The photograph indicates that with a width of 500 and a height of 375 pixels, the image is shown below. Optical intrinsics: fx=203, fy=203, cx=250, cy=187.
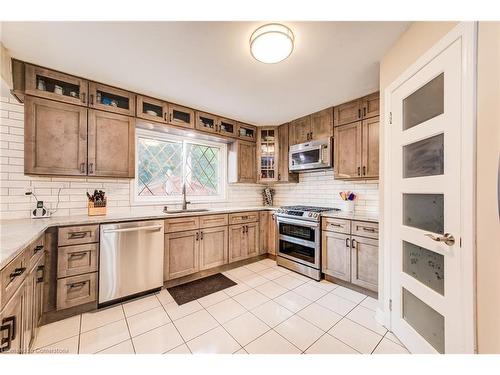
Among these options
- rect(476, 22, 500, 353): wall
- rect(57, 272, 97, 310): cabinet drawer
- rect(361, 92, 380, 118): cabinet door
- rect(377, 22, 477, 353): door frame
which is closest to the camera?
rect(476, 22, 500, 353): wall

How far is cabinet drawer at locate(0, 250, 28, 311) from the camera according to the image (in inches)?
37.0

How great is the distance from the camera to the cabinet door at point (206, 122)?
3.06 m

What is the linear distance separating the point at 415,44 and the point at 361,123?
3.91 feet

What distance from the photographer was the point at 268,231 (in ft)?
11.8

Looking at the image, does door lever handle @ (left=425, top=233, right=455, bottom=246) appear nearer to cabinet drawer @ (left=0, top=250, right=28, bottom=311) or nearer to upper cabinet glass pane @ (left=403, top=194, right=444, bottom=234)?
upper cabinet glass pane @ (left=403, top=194, right=444, bottom=234)

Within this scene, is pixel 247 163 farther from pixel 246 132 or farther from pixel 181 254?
pixel 181 254

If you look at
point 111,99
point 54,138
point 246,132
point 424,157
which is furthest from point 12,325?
point 246,132

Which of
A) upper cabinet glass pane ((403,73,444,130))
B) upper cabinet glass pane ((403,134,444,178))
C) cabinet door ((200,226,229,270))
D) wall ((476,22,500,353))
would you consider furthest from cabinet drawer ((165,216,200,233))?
wall ((476,22,500,353))

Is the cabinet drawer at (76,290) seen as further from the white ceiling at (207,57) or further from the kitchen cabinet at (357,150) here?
the kitchen cabinet at (357,150)

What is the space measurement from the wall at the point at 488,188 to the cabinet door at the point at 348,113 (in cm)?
166

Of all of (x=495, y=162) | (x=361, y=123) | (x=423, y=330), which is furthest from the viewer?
(x=361, y=123)

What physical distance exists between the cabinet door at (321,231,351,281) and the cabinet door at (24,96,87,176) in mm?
3005
